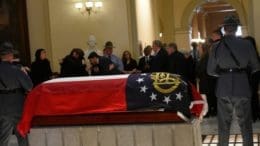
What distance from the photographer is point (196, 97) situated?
5848 mm

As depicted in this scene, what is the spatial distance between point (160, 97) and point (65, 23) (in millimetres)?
6435

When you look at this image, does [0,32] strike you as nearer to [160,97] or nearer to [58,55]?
[58,55]

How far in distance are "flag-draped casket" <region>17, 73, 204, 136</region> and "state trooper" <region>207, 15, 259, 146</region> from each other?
0.35 metres

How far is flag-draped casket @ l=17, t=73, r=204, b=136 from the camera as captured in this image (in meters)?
5.64

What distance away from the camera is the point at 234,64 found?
5.93 m

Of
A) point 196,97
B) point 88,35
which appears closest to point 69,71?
point 88,35

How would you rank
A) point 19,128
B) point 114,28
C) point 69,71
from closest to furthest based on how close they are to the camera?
point 19,128 → point 69,71 → point 114,28

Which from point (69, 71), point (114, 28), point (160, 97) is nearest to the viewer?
point (160, 97)

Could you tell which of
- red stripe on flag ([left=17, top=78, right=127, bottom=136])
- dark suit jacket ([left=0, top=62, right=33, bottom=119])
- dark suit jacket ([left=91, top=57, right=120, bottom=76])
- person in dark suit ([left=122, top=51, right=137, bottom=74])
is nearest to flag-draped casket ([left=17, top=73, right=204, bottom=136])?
red stripe on flag ([left=17, top=78, right=127, bottom=136])

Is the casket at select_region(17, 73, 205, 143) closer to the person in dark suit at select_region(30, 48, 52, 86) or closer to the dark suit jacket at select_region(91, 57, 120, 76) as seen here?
the dark suit jacket at select_region(91, 57, 120, 76)

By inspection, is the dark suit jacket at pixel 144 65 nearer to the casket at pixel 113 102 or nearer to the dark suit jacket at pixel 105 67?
the dark suit jacket at pixel 105 67

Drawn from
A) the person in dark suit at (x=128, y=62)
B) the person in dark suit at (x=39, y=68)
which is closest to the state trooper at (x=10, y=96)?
the person in dark suit at (x=39, y=68)

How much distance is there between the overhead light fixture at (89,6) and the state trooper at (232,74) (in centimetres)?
579

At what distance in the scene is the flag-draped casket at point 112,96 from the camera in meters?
5.64
